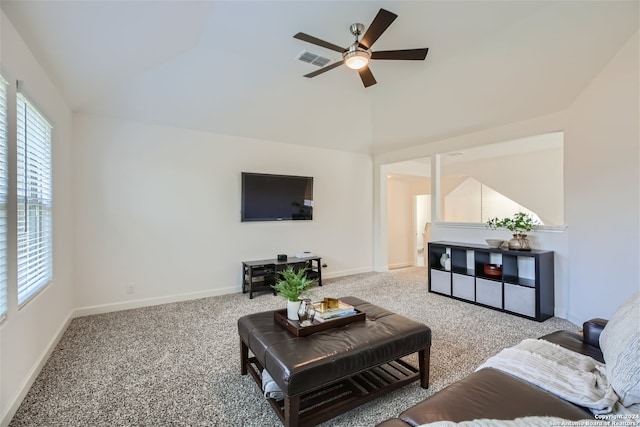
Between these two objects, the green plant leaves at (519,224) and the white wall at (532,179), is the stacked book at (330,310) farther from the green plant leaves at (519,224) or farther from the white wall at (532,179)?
the white wall at (532,179)

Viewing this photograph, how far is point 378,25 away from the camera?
2201 mm

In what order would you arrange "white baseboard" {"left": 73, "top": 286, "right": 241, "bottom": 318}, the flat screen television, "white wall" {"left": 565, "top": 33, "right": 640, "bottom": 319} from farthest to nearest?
the flat screen television, "white baseboard" {"left": 73, "top": 286, "right": 241, "bottom": 318}, "white wall" {"left": 565, "top": 33, "right": 640, "bottom": 319}

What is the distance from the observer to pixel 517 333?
3.15m

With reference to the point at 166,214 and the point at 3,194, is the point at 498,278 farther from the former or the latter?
the point at 3,194

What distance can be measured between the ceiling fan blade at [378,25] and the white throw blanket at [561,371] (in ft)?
7.56

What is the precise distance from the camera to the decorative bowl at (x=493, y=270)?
4.06 meters

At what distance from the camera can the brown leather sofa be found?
1235 millimetres

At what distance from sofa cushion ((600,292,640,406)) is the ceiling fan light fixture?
2.44 m

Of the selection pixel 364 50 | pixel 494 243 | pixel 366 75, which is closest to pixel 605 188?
pixel 494 243

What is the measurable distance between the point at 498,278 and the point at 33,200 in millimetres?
5075

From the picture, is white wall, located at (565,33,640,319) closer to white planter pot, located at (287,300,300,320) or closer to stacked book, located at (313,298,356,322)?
stacked book, located at (313,298,356,322)

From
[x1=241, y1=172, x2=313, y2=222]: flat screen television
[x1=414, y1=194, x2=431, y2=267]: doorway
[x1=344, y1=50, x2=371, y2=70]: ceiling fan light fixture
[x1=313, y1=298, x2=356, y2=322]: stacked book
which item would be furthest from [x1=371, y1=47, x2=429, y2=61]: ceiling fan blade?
[x1=414, y1=194, x2=431, y2=267]: doorway

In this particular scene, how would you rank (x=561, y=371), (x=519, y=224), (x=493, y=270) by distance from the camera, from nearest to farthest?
(x=561, y=371)
(x=519, y=224)
(x=493, y=270)

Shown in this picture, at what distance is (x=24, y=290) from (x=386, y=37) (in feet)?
12.8
